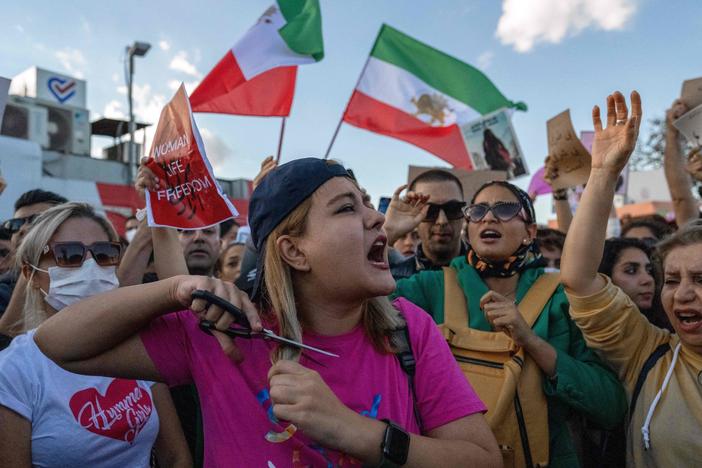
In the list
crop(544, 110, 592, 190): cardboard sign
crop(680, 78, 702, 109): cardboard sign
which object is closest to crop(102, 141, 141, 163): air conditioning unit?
crop(544, 110, 592, 190): cardboard sign

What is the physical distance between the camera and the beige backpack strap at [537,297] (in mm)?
2477

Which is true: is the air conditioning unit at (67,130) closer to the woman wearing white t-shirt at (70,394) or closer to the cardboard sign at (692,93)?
the woman wearing white t-shirt at (70,394)

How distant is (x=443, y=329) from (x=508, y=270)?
50cm

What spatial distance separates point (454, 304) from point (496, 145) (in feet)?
12.0

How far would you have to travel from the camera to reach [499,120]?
230 inches

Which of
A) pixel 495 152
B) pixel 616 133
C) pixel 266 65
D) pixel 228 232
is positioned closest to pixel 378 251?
pixel 616 133

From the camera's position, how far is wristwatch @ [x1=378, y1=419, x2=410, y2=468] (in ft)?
4.54

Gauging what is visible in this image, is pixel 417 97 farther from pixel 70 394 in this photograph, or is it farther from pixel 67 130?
pixel 67 130

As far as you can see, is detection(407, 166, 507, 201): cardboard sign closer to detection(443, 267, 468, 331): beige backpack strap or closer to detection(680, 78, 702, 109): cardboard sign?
detection(680, 78, 702, 109): cardboard sign

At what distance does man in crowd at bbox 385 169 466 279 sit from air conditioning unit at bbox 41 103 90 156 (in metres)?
19.4

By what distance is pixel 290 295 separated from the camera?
172 cm

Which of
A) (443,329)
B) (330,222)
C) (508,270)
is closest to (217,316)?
(330,222)

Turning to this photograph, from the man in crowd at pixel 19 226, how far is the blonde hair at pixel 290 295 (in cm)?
136

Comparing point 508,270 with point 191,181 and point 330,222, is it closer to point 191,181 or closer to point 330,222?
point 330,222
